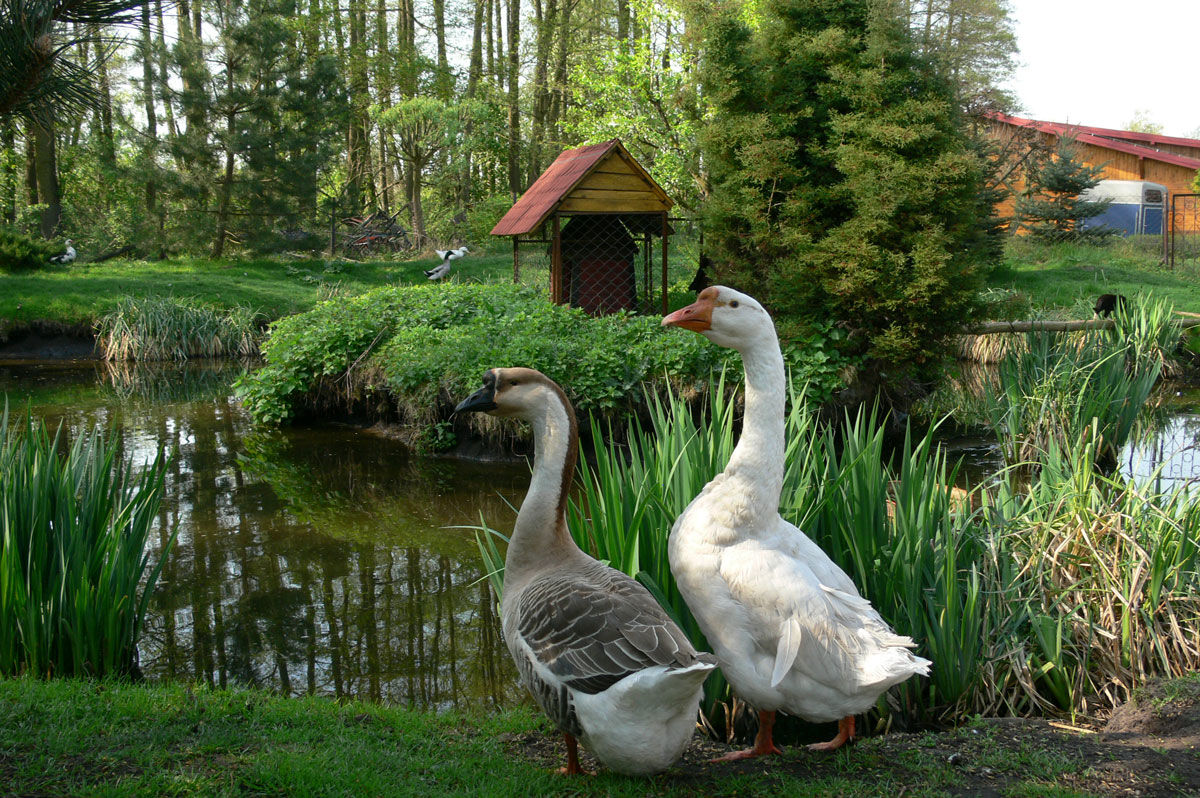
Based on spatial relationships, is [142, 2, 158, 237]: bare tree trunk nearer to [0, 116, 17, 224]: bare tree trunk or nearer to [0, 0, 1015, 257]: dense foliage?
[0, 0, 1015, 257]: dense foliage

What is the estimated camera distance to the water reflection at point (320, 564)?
5.50 m

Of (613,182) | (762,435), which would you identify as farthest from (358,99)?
(762,435)

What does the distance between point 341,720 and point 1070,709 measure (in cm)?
356

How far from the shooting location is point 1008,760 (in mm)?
3424

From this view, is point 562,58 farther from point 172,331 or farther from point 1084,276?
point 172,331

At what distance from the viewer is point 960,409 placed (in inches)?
477

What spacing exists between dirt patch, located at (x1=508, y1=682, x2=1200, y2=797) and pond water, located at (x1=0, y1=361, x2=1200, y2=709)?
60.6 inches

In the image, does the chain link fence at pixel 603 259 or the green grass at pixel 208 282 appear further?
the green grass at pixel 208 282

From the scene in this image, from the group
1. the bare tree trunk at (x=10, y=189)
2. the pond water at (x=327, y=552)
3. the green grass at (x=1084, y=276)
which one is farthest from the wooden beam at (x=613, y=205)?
the bare tree trunk at (x=10, y=189)

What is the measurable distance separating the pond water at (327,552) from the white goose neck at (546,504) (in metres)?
1.66

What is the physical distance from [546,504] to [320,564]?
4.29 m

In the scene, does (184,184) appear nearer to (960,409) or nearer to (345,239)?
(345,239)

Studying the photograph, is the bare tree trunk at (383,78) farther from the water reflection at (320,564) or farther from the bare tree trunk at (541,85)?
the water reflection at (320,564)

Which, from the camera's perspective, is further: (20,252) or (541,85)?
(541,85)
